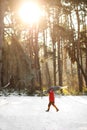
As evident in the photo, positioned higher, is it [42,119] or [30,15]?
[30,15]

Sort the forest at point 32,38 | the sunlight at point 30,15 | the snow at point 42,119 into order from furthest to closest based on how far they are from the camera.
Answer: the sunlight at point 30,15 < the forest at point 32,38 < the snow at point 42,119

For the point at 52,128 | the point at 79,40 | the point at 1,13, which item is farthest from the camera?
the point at 79,40

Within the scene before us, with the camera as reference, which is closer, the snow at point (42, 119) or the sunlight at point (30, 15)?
the snow at point (42, 119)

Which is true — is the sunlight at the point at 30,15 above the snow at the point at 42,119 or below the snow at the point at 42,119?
above

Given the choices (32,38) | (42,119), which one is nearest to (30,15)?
(32,38)

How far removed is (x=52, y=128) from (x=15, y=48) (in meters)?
21.9

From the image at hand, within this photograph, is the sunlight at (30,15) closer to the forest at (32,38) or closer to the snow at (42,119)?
the forest at (32,38)

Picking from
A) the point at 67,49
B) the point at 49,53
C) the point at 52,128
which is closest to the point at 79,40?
the point at 67,49

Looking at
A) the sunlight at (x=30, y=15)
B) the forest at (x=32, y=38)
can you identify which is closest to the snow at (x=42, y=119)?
the forest at (x=32, y=38)

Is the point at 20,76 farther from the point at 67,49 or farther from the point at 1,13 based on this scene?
the point at 67,49

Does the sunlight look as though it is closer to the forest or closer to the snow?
the forest

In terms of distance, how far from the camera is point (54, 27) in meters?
42.4

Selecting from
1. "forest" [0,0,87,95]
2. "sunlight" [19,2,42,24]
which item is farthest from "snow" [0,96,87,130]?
"sunlight" [19,2,42,24]

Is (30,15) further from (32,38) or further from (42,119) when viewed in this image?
(42,119)
